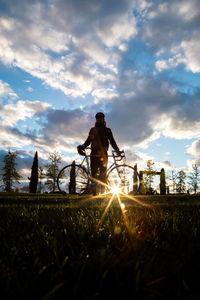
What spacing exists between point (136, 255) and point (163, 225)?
3.39 ft

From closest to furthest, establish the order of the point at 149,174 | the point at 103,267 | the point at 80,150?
the point at 103,267
the point at 80,150
the point at 149,174

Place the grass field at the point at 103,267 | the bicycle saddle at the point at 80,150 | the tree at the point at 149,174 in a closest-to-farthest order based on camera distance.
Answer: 1. the grass field at the point at 103,267
2. the bicycle saddle at the point at 80,150
3. the tree at the point at 149,174

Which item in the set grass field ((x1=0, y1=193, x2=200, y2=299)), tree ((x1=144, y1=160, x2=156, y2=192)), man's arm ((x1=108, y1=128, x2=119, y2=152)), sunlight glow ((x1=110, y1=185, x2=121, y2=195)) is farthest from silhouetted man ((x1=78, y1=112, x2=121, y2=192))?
tree ((x1=144, y1=160, x2=156, y2=192))

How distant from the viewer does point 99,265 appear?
1.28 m

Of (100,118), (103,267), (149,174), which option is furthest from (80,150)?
(149,174)

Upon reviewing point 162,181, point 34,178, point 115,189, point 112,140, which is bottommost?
point 115,189

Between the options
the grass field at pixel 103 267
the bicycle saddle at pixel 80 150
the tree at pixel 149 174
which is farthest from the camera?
the tree at pixel 149 174

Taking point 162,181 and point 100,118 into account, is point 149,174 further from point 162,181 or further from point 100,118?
point 100,118

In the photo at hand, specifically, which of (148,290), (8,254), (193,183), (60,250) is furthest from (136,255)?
(193,183)

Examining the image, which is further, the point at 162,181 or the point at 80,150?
the point at 162,181

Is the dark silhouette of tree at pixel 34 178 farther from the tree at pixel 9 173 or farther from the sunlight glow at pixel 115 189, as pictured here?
the sunlight glow at pixel 115 189

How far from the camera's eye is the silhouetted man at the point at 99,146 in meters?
7.94

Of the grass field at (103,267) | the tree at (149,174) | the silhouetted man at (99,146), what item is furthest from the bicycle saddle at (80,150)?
the tree at (149,174)

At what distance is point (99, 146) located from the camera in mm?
7930
